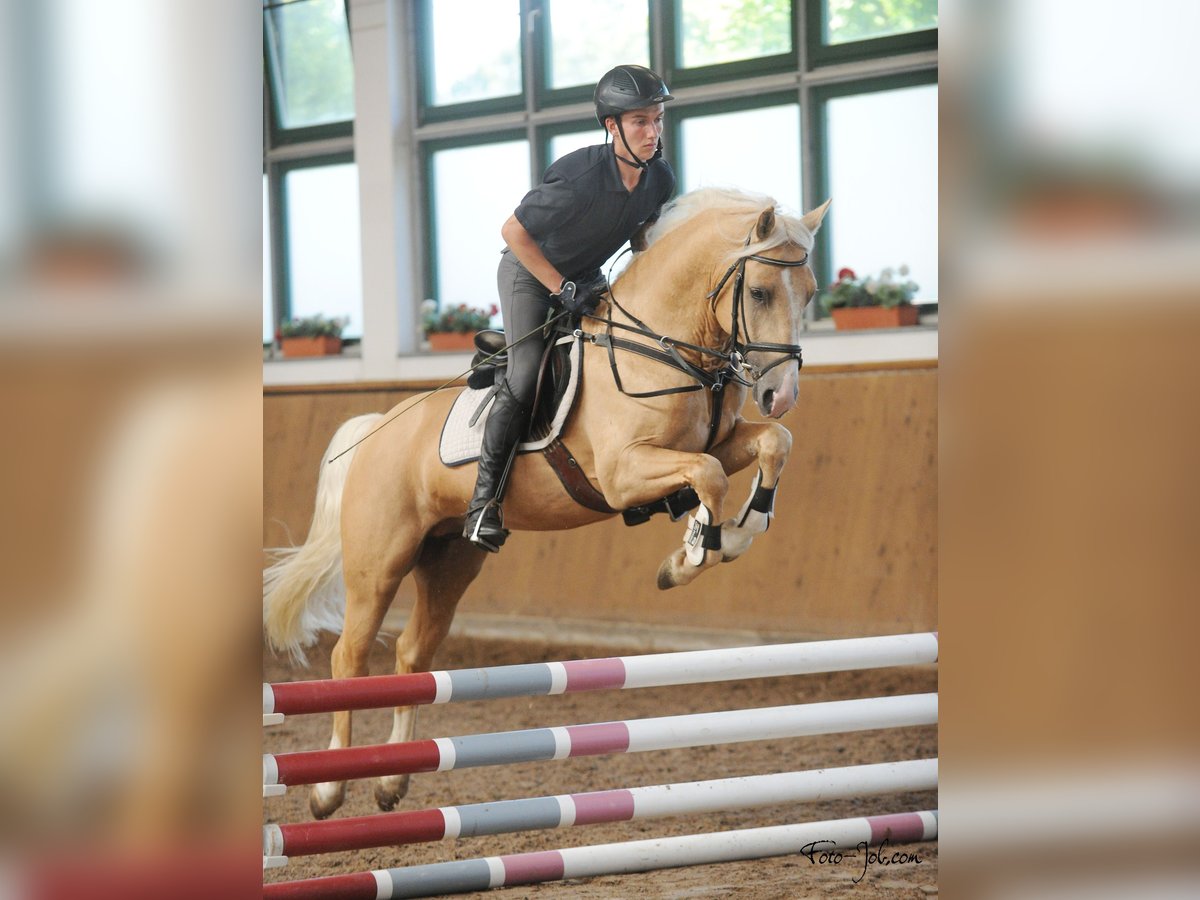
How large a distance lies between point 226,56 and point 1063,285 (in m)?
0.31

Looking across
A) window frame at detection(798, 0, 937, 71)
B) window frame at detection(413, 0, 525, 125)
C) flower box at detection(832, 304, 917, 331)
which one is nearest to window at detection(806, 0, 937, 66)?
window frame at detection(798, 0, 937, 71)

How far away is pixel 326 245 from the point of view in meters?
5.62

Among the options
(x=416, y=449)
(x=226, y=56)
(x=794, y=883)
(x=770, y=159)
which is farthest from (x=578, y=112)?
(x=226, y=56)

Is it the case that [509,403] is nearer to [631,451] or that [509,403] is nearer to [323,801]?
[631,451]

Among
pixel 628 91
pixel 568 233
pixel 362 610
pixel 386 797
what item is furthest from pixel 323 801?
pixel 628 91

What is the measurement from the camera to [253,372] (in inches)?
16.9

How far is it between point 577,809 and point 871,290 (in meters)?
2.55

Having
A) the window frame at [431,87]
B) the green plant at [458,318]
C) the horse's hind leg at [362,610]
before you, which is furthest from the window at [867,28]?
the horse's hind leg at [362,610]

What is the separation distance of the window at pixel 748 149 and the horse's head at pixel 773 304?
2345 mm

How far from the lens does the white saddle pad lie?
238 cm

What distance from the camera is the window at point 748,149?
14.6 feet

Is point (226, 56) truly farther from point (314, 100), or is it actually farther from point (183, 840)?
point (314, 100)

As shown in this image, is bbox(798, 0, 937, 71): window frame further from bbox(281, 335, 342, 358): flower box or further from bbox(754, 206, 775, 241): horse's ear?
bbox(754, 206, 775, 241): horse's ear

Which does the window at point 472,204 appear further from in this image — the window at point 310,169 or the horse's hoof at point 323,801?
the horse's hoof at point 323,801
